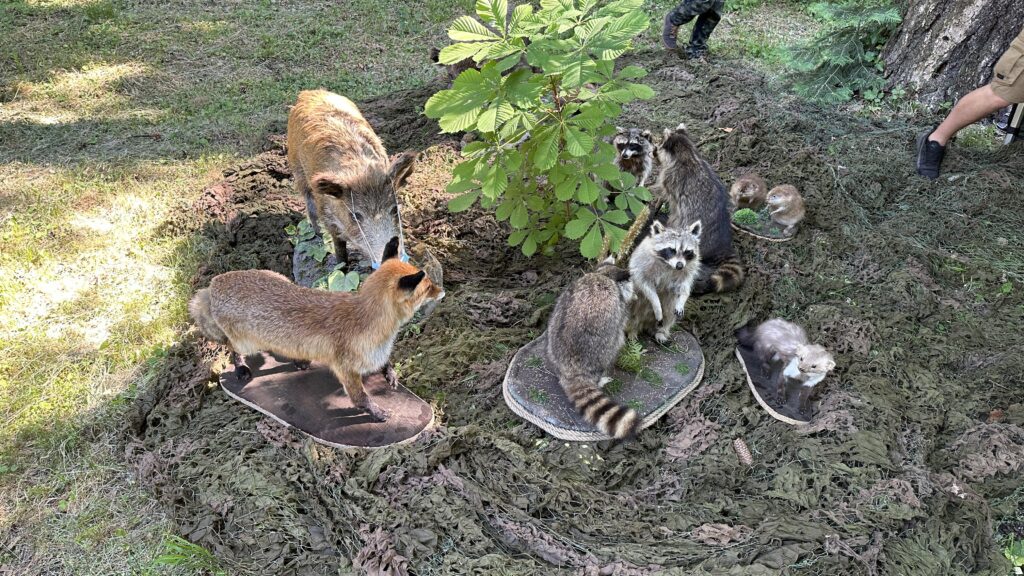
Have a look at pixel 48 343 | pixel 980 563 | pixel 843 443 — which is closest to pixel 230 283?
pixel 48 343

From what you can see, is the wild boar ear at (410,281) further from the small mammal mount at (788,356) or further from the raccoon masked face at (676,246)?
the small mammal mount at (788,356)

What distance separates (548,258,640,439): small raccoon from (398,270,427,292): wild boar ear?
1.23 m

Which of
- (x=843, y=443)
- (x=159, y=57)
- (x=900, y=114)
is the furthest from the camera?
(x=159, y=57)

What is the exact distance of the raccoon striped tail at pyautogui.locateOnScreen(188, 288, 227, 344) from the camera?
172 inches

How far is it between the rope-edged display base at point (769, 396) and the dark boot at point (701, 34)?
6515mm

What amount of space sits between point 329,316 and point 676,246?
2693mm

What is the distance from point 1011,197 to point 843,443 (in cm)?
412

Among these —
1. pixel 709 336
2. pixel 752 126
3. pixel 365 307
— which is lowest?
pixel 709 336

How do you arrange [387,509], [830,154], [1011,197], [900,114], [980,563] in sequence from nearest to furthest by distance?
[980,563] < [387,509] < [1011,197] < [830,154] < [900,114]

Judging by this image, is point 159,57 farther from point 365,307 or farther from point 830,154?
point 830,154

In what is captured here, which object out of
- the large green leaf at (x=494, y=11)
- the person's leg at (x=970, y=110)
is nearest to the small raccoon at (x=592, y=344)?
the large green leaf at (x=494, y=11)

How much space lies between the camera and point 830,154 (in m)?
7.03

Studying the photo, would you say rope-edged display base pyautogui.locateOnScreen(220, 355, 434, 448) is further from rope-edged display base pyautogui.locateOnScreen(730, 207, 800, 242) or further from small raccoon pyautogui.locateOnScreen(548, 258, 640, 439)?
rope-edged display base pyautogui.locateOnScreen(730, 207, 800, 242)

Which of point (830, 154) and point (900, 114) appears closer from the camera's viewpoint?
point (830, 154)
